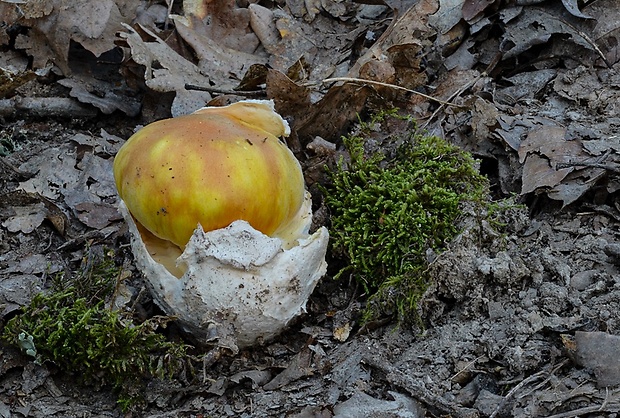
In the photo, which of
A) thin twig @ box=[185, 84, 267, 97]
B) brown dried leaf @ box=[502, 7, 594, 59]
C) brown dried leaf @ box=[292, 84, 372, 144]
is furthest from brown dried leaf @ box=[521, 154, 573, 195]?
thin twig @ box=[185, 84, 267, 97]

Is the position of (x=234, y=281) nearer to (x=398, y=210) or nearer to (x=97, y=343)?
(x=97, y=343)

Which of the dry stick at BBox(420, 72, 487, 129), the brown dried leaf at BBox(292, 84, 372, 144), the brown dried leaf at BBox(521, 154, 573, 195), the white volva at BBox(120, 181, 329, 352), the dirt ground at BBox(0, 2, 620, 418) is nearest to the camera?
the dirt ground at BBox(0, 2, 620, 418)

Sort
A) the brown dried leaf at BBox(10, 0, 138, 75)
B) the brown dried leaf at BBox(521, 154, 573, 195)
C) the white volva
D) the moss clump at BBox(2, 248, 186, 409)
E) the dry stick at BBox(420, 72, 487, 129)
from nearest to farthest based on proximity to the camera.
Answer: the white volva < the moss clump at BBox(2, 248, 186, 409) < the brown dried leaf at BBox(521, 154, 573, 195) < the dry stick at BBox(420, 72, 487, 129) < the brown dried leaf at BBox(10, 0, 138, 75)

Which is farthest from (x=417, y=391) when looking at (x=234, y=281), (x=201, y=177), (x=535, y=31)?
(x=535, y=31)

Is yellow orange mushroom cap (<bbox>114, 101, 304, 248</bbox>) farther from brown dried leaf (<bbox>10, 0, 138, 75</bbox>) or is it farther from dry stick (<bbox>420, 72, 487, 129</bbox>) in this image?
brown dried leaf (<bbox>10, 0, 138, 75</bbox>)

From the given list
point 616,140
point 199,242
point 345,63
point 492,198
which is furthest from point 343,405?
point 345,63

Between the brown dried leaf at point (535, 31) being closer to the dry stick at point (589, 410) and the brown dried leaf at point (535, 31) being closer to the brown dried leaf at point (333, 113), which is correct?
the brown dried leaf at point (333, 113)
